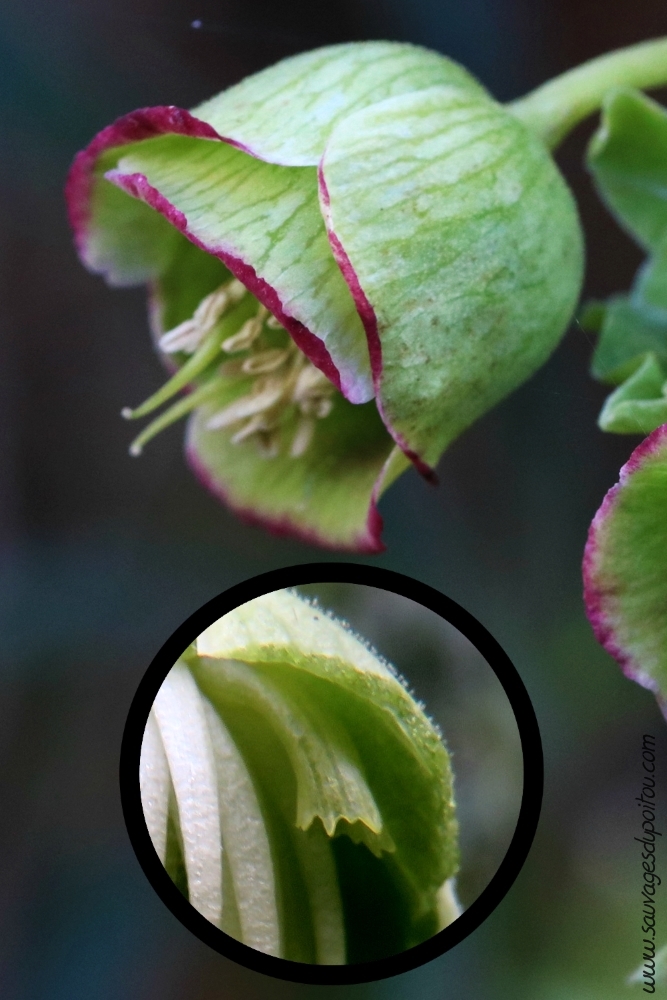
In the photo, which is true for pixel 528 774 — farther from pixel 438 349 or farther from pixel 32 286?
pixel 32 286

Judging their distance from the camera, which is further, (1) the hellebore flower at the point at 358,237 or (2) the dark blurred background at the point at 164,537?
(2) the dark blurred background at the point at 164,537

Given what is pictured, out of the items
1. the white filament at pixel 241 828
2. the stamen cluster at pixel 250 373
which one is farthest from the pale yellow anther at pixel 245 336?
the white filament at pixel 241 828

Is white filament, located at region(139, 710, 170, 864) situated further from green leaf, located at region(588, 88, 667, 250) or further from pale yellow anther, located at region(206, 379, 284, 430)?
green leaf, located at region(588, 88, 667, 250)

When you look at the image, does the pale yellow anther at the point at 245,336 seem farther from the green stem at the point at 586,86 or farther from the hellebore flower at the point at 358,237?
the green stem at the point at 586,86

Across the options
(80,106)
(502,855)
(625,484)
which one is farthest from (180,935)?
(80,106)

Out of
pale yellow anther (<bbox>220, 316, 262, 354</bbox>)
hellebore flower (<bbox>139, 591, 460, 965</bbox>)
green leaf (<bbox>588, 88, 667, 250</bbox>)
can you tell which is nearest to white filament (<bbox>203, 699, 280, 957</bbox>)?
hellebore flower (<bbox>139, 591, 460, 965</bbox>)

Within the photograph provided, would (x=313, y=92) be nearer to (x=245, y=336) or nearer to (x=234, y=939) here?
(x=245, y=336)
